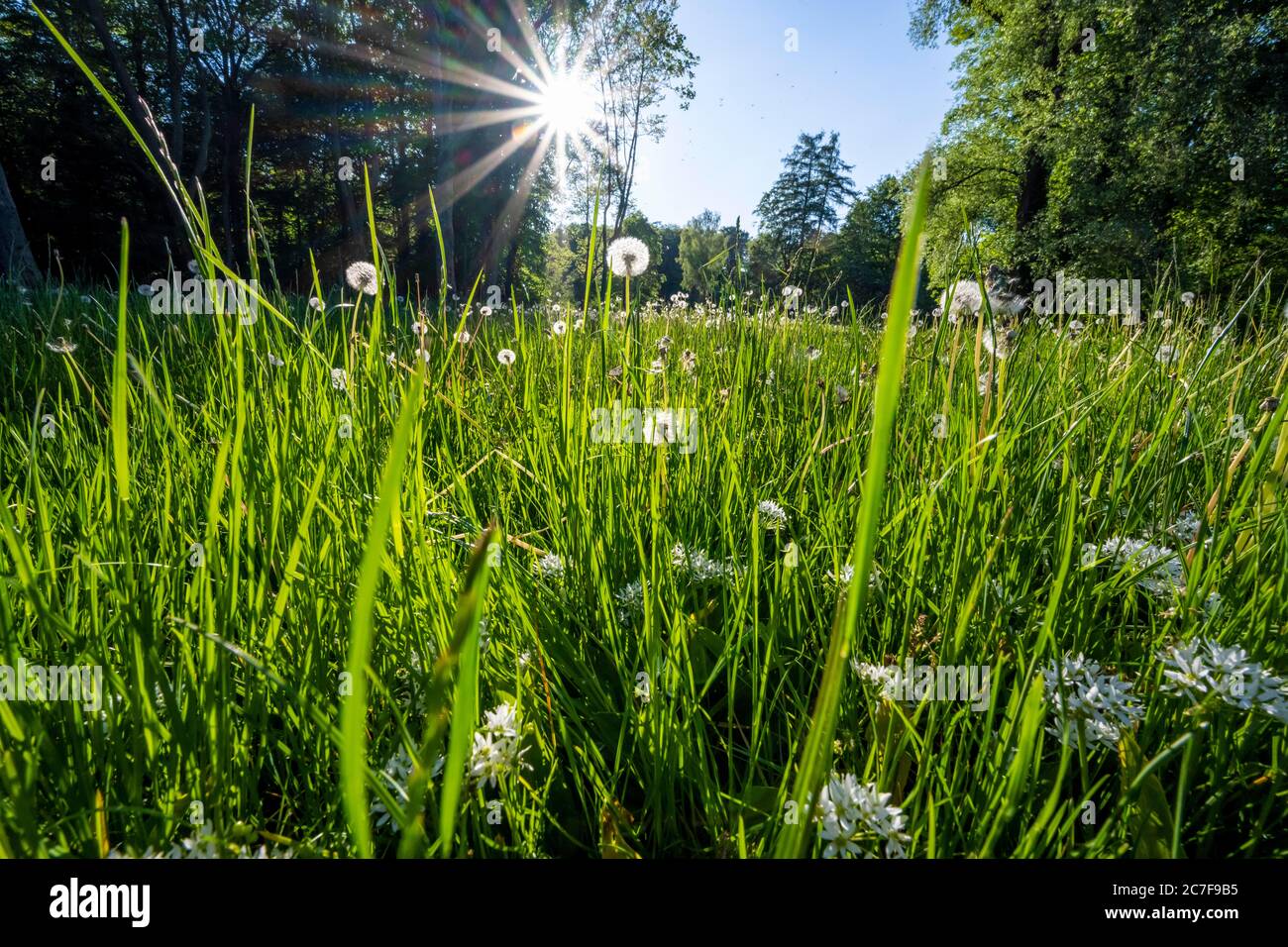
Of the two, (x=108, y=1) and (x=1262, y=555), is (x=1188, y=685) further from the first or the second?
(x=108, y=1)

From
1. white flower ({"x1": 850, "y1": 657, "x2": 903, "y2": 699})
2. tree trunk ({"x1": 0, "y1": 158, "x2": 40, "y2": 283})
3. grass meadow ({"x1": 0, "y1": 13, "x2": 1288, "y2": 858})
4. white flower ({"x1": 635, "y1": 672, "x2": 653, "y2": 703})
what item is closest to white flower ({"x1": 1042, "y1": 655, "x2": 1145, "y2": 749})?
grass meadow ({"x1": 0, "y1": 13, "x2": 1288, "y2": 858})

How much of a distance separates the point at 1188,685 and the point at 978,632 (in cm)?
23

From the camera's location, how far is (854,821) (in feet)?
1.75

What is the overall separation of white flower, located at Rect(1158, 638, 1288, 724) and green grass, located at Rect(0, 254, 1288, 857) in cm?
4

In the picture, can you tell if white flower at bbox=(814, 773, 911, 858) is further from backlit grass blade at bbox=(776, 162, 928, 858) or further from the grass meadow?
backlit grass blade at bbox=(776, 162, 928, 858)

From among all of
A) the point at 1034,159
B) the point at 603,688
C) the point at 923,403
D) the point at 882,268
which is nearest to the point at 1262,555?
the point at 923,403

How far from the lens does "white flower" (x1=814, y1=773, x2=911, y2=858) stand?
52 centimetres

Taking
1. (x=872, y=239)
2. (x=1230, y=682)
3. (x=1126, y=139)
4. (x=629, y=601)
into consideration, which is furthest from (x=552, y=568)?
(x=1126, y=139)

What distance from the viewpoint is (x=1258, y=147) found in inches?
421

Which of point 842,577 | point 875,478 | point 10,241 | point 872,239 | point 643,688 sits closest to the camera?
point 875,478

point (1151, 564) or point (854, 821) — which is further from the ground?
point (1151, 564)

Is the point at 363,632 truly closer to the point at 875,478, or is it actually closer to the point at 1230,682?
the point at 875,478

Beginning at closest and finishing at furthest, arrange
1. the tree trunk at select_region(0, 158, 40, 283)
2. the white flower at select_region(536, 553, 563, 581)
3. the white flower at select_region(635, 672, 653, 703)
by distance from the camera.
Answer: the white flower at select_region(635, 672, 653, 703), the white flower at select_region(536, 553, 563, 581), the tree trunk at select_region(0, 158, 40, 283)

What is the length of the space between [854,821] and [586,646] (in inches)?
18.5
